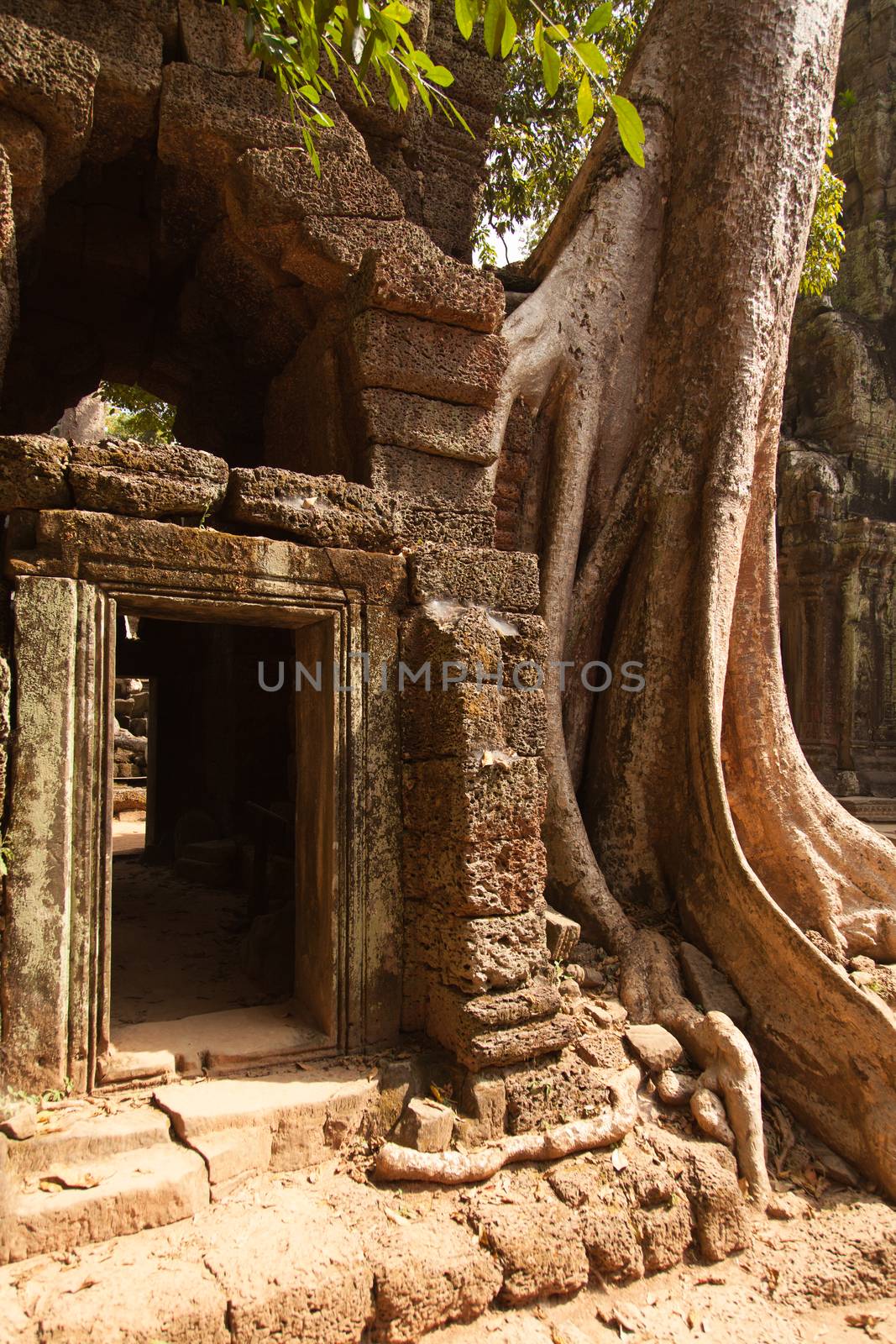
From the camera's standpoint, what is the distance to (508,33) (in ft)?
6.72

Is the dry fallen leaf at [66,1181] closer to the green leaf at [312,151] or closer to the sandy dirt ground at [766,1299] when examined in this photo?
the sandy dirt ground at [766,1299]

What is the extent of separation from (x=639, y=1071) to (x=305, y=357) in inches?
126

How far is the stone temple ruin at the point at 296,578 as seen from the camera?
2584 mm

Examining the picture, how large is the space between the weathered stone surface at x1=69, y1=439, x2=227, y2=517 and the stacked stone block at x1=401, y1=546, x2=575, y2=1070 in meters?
0.75

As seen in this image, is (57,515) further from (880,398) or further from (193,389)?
(880,398)

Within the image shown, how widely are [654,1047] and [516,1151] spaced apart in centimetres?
86

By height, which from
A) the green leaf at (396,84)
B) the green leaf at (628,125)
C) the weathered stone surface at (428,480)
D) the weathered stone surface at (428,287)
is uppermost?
the green leaf at (396,84)

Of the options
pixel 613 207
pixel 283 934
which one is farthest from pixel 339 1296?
pixel 613 207

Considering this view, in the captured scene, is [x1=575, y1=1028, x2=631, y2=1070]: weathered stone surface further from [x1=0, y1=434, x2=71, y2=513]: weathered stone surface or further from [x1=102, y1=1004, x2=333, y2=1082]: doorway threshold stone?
[x1=0, y1=434, x2=71, y2=513]: weathered stone surface

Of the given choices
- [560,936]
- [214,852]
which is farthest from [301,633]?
[214,852]

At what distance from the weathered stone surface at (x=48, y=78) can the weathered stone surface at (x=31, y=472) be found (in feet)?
3.91

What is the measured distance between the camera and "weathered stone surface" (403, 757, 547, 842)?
113 inches

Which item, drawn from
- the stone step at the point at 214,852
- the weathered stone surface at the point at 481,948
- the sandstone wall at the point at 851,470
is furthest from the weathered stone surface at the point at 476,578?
the sandstone wall at the point at 851,470

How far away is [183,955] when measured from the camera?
419cm
